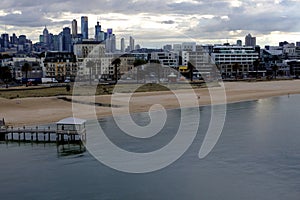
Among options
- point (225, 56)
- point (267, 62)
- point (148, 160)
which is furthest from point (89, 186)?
point (267, 62)

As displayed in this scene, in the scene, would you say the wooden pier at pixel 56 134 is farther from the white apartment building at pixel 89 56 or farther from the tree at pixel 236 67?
the tree at pixel 236 67

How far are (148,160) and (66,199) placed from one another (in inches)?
296

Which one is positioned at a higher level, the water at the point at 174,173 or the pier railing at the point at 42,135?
the pier railing at the point at 42,135

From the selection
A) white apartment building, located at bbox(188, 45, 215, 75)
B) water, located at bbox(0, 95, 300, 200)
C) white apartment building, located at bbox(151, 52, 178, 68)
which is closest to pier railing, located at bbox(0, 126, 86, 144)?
water, located at bbox(0, 95, 300, 200)

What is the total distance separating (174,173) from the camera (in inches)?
920

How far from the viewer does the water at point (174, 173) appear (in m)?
20.3

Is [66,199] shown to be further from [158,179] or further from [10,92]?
[10,92]

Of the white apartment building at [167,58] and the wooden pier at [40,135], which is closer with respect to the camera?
the wooden pier at [40,135]

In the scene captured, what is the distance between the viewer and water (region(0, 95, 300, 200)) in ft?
66.6

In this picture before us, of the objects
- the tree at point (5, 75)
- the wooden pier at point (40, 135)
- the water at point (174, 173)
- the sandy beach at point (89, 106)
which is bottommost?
the water at point (174, 173)

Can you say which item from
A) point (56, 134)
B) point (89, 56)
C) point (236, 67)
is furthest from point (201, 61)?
point (56, 134)

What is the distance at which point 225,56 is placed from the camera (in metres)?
126

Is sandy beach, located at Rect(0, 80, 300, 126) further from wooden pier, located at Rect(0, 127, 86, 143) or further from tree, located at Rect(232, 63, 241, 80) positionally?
tree, located at Rect(232, 63, 241, 80)

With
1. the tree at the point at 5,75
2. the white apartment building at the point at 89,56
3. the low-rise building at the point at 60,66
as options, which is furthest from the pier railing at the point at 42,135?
the low-rise building at the point at 60,66
